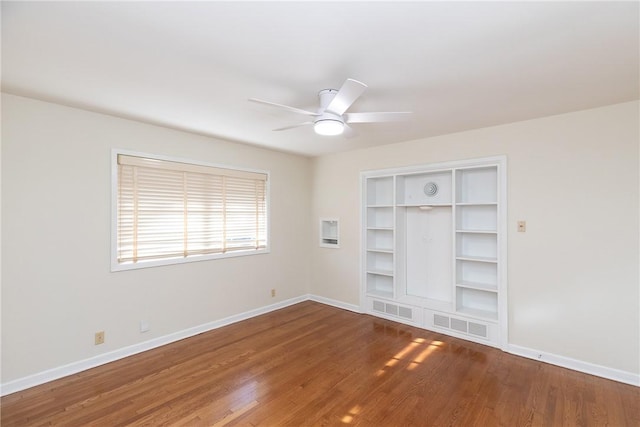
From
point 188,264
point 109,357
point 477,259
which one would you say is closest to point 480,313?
point 477,259

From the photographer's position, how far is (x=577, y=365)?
291 centimetres

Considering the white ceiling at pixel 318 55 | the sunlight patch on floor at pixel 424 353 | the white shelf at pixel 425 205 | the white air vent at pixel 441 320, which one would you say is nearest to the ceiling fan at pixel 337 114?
the white ceiling at pixel 318 55

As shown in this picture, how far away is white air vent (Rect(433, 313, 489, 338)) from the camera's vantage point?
349cm

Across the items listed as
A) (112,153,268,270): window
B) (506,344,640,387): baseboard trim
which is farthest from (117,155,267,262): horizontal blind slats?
(506,344,640,387): baseboard trim

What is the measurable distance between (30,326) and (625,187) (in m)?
5.42

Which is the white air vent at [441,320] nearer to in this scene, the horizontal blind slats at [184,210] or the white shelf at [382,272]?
the white shelf at [382,272]

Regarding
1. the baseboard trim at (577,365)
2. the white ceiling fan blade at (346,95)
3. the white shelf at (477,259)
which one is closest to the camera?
the white ceiling fan blade at (346,95)

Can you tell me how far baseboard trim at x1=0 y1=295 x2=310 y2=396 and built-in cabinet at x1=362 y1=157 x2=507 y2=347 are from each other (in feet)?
6.65

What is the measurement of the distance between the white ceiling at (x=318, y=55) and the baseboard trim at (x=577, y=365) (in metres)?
2.44

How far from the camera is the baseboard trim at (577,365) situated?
268 cm

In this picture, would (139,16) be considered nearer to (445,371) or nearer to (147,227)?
(147,227)

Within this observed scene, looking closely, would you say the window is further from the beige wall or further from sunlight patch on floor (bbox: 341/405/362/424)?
sunlight patch on floor (bbox: 341/405/362/424)

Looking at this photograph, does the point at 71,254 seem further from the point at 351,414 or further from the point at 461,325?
the point at 461,325

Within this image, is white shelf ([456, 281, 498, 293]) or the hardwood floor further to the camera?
white shelf ([456, 281, 498, 293])
